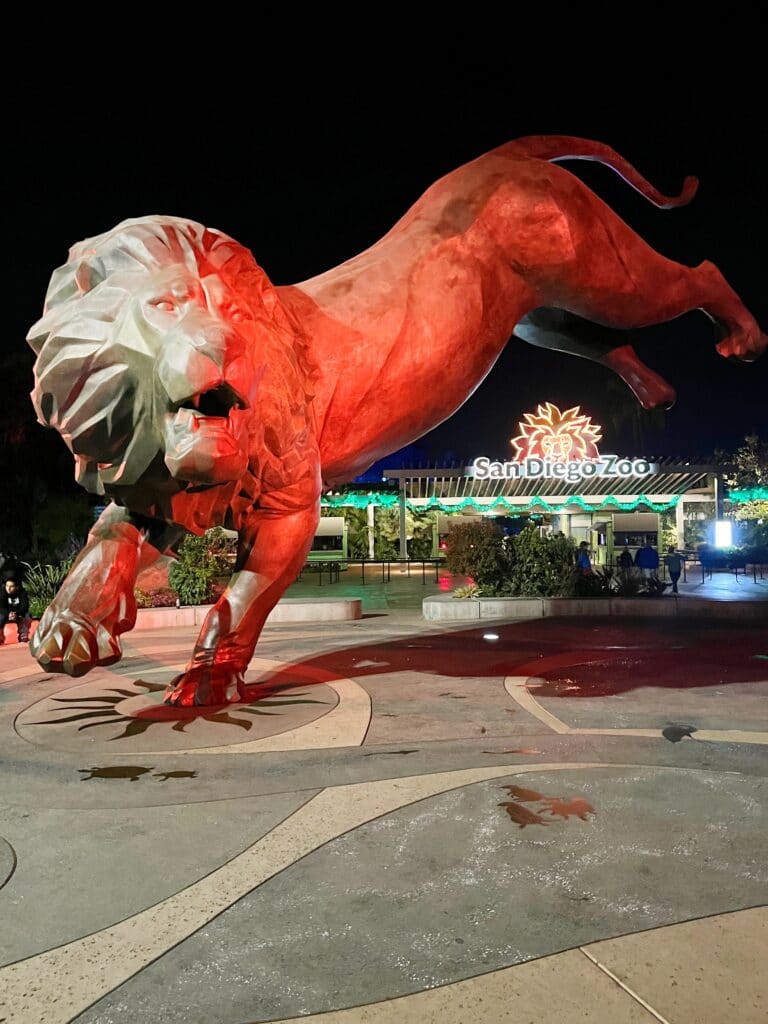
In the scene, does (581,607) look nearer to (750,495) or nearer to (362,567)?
(362,567)

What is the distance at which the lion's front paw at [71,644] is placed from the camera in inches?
158

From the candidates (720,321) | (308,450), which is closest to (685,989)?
(308,450)

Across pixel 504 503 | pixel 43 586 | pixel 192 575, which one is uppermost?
pixel 504 503

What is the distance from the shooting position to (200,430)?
350cm

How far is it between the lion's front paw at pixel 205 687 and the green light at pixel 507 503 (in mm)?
21122

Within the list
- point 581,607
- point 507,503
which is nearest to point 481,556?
point 581,607

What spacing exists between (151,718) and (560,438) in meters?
22.3

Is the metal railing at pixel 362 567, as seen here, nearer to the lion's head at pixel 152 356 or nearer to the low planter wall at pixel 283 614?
the low planter wall at pixel 283 614

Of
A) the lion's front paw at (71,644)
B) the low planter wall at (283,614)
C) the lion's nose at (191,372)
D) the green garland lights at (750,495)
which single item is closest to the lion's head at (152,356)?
the lion's nose at (191,372)

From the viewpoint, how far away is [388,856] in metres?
2.84

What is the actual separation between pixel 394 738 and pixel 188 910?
2.15 meters

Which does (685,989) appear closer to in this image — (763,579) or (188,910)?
(188,910)

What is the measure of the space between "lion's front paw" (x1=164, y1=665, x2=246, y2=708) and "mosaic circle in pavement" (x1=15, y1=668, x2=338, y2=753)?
0.24ft

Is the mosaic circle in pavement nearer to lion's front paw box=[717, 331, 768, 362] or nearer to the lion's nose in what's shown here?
the lion's nose
